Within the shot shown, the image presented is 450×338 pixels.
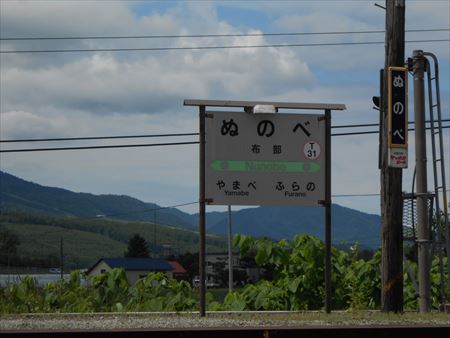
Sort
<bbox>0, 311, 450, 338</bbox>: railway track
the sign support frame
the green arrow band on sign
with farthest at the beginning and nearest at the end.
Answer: the sign support frame, the green arrow band on sign, <bbox>0, 311, 450, 338</bbox>: railway track

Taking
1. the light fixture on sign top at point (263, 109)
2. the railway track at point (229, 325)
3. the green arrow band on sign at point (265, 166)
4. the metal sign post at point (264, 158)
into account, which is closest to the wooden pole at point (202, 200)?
the metal sign post at point (264, 158)

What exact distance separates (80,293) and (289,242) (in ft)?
14.7

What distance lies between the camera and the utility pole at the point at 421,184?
15.6m

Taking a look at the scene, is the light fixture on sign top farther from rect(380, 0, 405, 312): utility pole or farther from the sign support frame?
rect(380, 0, 405, 312): utility pole

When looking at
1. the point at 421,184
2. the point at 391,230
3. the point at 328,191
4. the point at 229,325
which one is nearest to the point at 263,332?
the point at 229,325

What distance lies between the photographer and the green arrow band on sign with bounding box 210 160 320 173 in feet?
46.7

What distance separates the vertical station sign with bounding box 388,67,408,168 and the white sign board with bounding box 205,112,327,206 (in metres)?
1.24

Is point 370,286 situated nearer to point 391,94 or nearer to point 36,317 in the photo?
point 391,94

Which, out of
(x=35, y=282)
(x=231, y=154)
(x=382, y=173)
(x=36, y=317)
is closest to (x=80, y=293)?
(x=35, y=282)

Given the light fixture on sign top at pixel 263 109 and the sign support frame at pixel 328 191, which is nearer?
the light fixture on sign top at pixel 263 109

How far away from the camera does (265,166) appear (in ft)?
47.3

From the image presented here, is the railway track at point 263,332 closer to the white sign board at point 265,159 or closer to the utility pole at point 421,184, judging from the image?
the white sign board at point 265,159

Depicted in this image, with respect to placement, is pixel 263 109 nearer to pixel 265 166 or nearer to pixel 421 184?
pixel 265 166

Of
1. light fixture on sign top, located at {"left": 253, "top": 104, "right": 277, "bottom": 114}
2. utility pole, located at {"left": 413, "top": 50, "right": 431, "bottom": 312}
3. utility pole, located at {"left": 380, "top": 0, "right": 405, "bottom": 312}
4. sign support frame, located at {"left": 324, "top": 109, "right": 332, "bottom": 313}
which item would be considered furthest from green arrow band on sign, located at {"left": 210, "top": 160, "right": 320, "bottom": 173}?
utility pole, located at {"left": 413, "top": 50, "right": 431, "bottom": 312}
